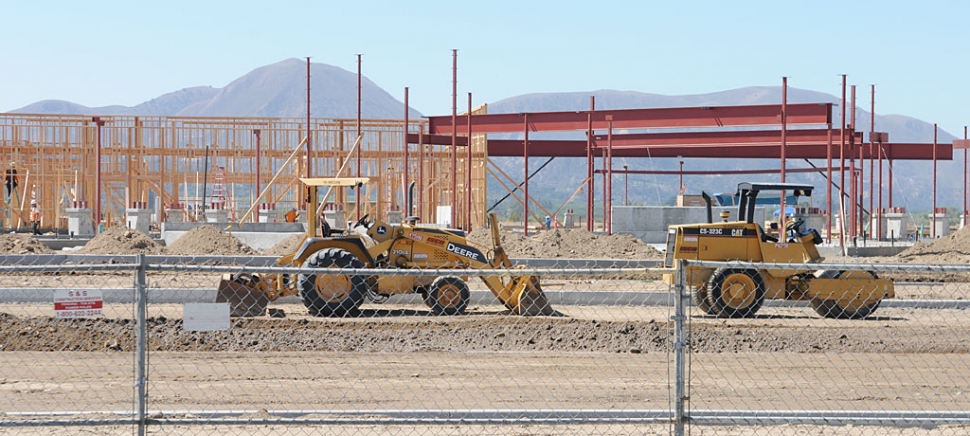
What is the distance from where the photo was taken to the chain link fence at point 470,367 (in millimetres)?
7148

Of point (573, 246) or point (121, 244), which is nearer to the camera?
point (121, 244)

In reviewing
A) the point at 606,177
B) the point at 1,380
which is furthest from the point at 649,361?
the point at 606,177

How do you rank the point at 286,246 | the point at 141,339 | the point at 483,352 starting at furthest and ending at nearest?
the point at 286,246, the point at 483,352, the point at 141,339

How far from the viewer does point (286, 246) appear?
28.0 m

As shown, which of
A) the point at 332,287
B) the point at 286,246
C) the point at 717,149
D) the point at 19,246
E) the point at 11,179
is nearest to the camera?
the point at 332,287

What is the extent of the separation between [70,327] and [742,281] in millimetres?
8879

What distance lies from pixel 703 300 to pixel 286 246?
14.7 metres

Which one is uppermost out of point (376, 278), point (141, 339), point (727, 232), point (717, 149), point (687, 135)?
point (687, 135)

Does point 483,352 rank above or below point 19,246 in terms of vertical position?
below

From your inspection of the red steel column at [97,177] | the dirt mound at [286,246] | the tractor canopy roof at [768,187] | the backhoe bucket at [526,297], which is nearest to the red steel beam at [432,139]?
the dirt mound at [286,246]

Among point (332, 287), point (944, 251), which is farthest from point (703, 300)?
point (944, 251)

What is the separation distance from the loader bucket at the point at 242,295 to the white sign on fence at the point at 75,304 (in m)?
7.37

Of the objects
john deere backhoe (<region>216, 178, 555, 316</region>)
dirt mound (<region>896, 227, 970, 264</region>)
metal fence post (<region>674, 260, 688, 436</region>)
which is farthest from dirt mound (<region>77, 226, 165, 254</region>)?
metal fence post (<region>674, 260, 688, 436</region>)

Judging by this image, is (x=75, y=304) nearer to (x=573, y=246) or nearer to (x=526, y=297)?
(x=526, y=297)
